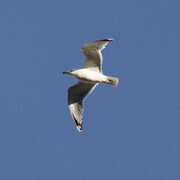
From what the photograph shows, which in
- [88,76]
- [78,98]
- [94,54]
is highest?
[94,54]

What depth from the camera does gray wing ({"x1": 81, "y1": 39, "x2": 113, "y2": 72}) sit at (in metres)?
11.8

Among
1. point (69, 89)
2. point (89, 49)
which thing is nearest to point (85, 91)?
point (69, 89)

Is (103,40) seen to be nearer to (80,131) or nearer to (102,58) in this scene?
(102,58)

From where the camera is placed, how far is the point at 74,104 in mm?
12781

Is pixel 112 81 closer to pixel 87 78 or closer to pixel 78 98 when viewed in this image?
pixel 87 78

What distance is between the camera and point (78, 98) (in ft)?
42.1

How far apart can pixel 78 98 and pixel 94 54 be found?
1484 millimetres

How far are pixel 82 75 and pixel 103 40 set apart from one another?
1.07 metres

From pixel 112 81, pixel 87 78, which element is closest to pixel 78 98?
pixel 87 78

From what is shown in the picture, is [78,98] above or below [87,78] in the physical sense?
below

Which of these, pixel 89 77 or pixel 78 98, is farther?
pixel 78 98

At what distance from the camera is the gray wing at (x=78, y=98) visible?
41.7 ft

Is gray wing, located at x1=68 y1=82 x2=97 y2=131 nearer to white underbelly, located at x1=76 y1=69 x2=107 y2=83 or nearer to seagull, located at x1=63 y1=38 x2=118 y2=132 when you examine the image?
seagull, located at x1=63 y1=38 x2=118 y2=132

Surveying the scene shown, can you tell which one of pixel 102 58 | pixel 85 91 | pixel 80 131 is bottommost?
pixel 80 131
